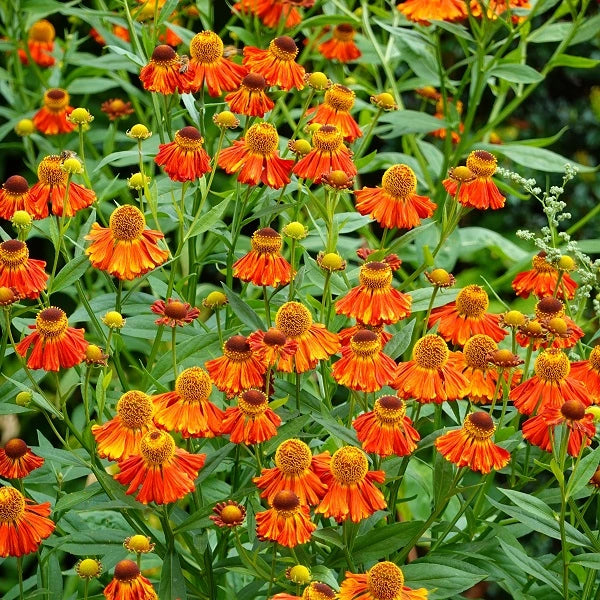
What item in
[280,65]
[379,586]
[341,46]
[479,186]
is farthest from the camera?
[341,46]

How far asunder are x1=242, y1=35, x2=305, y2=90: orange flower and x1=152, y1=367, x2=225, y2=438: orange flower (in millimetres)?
468

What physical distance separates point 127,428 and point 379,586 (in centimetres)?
32

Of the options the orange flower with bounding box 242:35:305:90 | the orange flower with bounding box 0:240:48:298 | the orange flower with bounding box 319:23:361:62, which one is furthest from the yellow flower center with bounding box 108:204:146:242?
the orange flower with bounding box 319:23:361:62

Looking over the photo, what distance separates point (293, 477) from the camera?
1.19 m

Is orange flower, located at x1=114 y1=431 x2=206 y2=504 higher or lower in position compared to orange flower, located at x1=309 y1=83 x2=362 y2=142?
lower

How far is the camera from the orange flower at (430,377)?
4.09ft

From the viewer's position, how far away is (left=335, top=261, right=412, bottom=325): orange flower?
1.30 metres

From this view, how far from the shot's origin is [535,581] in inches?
58.6

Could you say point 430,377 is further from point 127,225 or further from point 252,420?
point 127,225

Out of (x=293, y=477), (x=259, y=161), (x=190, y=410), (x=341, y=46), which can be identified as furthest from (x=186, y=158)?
(x=341, y=46)

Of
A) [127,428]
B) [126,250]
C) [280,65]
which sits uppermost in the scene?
[280,65]

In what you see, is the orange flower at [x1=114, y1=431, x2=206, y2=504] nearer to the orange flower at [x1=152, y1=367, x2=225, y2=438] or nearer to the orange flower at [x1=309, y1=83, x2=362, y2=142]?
the orange flower at [x1=152, y1=367, x2=225, y2=438]

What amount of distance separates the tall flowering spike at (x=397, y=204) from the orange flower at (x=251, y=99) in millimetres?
180

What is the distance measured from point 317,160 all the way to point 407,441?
0.39 metres
